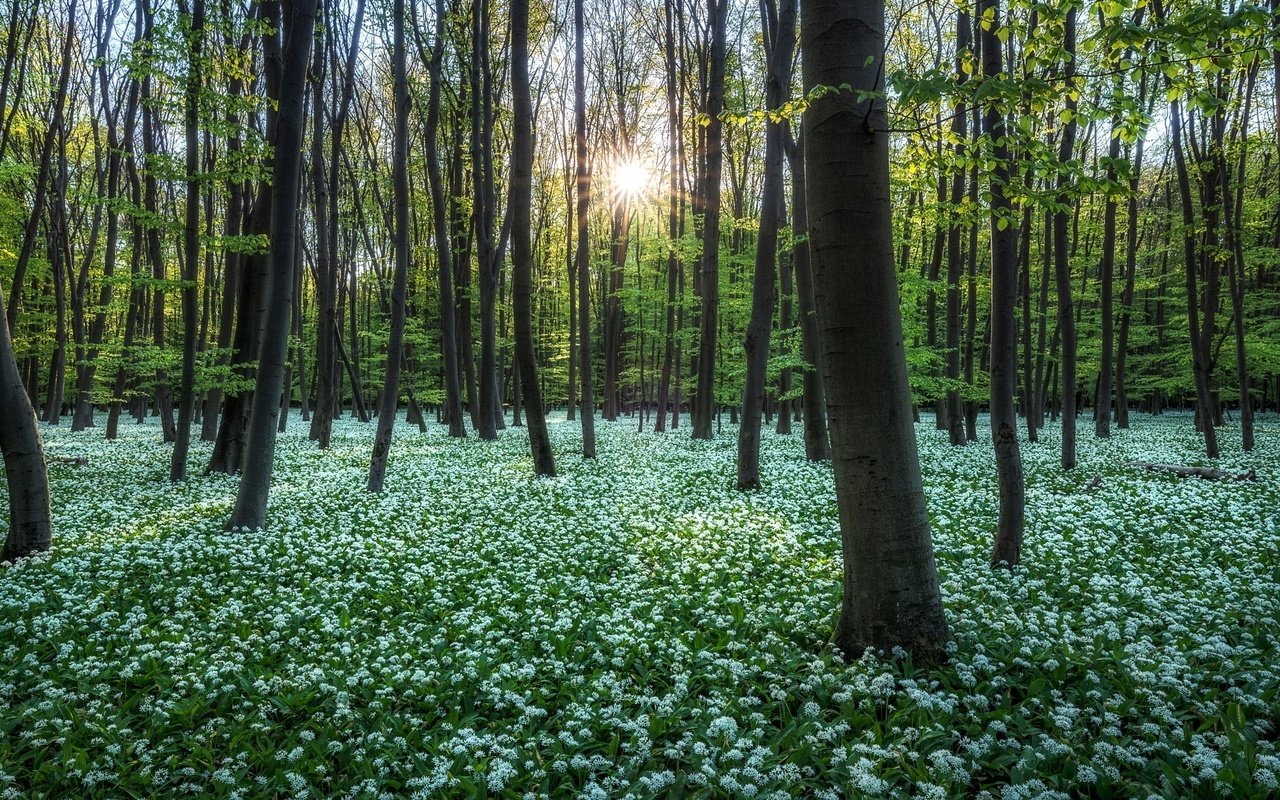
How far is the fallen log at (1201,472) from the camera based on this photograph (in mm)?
11255

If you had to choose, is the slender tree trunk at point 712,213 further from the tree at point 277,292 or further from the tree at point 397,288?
the tree at point 277,292

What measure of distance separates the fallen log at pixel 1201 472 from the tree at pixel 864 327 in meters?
11.4

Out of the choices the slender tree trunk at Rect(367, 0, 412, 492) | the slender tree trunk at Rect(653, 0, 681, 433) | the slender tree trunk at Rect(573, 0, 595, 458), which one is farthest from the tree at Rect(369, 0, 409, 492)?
the slender tree trunk at Rect(653, 0, 681, 433)

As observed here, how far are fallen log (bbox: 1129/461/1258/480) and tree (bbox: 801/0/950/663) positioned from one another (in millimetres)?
11377

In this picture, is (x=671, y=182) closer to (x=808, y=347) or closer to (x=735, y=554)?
(x=808, y=347)

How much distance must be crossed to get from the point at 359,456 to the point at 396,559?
33.6 feet

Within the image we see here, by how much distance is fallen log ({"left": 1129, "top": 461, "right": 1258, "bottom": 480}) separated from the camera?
11.3 metres

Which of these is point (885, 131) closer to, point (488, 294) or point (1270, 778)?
point (1270, 778)

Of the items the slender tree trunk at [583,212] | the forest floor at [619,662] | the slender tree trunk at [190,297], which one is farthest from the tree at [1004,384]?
the slender tree trunk at [190,297]

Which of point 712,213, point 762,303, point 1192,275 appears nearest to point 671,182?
point 712,213

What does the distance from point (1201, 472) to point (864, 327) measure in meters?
12.3

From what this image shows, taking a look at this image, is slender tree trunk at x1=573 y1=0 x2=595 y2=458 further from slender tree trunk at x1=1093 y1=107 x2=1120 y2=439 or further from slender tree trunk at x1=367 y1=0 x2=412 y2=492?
slender tree trunk at x1=1093 y1=107 x2=1120 y2=439

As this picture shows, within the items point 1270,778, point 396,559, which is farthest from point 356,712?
point 1270,778

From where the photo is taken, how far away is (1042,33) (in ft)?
13.2
